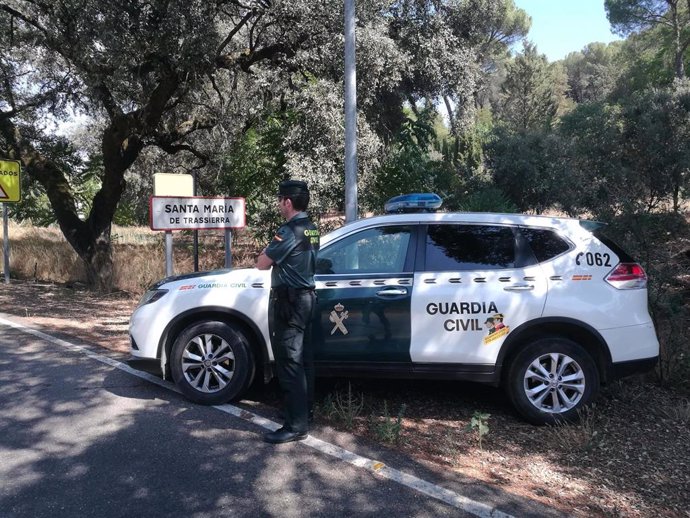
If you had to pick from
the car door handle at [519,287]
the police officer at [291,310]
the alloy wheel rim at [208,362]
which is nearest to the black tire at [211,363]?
the alloy wheel rim at [208,362]

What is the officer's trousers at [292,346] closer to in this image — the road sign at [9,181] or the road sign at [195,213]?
the road sign at [195,213]

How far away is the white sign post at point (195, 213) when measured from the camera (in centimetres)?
775

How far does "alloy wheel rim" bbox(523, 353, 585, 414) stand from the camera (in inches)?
190

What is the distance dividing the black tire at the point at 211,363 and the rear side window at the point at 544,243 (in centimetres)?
255

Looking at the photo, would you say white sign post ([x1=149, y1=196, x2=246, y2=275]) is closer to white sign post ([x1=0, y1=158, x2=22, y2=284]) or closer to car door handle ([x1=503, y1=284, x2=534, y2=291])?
car door handle ([x1=503, y1=284, x2=534, y2=291])

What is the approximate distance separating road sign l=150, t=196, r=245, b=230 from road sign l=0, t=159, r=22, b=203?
733cm

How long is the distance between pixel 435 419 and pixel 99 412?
279 cm

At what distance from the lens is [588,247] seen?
4.95 meters

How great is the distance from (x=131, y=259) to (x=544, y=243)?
10771 millimetres

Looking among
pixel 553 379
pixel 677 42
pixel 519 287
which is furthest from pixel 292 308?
pixel 677 42

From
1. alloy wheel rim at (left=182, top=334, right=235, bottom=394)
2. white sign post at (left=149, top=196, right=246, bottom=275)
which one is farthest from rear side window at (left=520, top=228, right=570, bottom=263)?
white sign post at (left=149, top=196, right=246, bottom=275)

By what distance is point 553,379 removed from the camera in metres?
4.82

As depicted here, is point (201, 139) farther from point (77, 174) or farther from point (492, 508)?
point (492, 508)

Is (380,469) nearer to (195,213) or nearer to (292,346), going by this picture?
(292,346)
